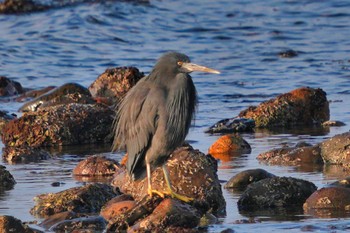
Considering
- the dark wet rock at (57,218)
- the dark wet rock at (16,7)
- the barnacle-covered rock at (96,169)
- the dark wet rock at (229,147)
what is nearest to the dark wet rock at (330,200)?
the dark wet rock at (57,218)

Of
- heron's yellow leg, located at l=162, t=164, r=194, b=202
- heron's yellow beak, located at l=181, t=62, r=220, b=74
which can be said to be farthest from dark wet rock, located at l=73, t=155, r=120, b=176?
heron's yellow beak, located at l=181, t=62, r=220, b=74

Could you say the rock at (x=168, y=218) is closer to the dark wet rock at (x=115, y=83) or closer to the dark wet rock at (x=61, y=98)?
the dark wet rock at (x=61, y=98)

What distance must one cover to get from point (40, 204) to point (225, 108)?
7.65 meters

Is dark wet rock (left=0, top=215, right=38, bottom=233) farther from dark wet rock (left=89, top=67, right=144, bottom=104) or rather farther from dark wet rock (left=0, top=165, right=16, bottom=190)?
dark wet rock (left=89, top=67, right=144, bottom=104)

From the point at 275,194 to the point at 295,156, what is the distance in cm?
201

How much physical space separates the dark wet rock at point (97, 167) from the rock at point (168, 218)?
2.66 meters

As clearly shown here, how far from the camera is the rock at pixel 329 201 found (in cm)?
877

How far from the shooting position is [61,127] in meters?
13.4

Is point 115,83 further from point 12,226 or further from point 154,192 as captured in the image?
point 12,226

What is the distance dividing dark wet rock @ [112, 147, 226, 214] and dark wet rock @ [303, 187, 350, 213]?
2.62 feet

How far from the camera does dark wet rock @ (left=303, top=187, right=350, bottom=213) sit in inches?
346

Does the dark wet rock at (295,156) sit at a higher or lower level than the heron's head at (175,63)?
lower

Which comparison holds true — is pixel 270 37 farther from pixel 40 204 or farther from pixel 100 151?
pixel 40 204

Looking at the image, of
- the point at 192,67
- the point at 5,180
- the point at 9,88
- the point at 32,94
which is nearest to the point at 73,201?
the point at 5,180
